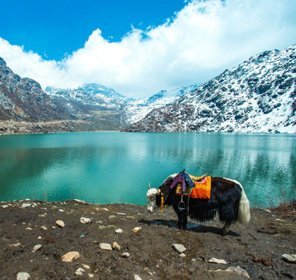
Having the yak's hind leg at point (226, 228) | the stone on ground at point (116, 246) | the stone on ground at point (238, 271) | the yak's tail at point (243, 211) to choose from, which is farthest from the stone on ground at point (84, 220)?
the yak's tail at point (243, 211)

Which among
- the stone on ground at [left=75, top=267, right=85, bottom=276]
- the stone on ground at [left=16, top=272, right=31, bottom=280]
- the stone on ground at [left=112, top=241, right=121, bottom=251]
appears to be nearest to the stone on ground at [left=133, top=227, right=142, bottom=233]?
the stone on ground at [left=112, top=241, right=121, bottom=251]

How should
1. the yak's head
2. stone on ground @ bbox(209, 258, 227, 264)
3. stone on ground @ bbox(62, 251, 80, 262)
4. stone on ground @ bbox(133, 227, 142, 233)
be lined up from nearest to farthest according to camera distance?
stone on ground @ bbox(62, 251, 80, 262) < stone on ground @ bbox(209, 258, 227, 264) < stone on ground @ bbox(133, 227, 142, 233) < the yak's head

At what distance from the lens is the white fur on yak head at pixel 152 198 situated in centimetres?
1119

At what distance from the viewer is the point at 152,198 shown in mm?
11266

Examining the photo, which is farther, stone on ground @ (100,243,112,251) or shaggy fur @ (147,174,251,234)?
shaggy fur @ (147,174,251,234)

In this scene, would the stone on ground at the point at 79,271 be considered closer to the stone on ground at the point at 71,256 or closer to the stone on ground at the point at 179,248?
the stone on ground at the point at 71,256

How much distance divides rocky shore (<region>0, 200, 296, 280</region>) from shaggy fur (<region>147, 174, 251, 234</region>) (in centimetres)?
49

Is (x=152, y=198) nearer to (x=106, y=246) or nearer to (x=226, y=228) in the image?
(x=226, y=228)

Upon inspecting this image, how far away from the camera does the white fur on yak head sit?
440 inches

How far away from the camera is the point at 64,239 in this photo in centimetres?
827

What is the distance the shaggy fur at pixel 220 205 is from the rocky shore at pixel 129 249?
49cm

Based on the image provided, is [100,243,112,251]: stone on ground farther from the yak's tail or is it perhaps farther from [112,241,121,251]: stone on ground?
the yak's tail

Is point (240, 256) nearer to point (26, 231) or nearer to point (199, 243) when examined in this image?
point (199, 243)

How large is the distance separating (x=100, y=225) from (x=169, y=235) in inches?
90.2
